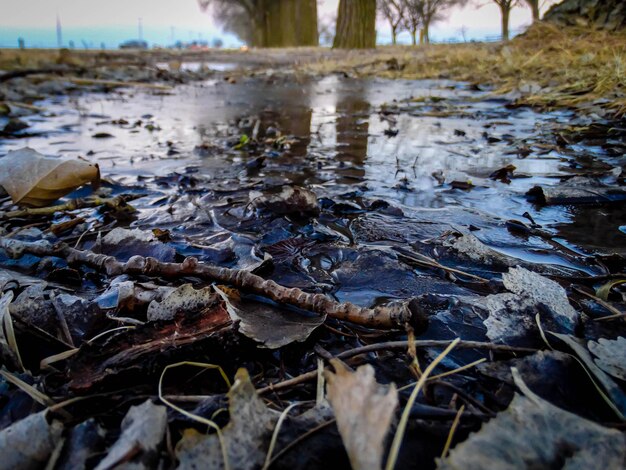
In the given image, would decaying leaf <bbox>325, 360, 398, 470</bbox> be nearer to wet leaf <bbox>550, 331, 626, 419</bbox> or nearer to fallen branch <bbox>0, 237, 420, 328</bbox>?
fallen branch <bbox>0, 237, 420, 328</bbox>

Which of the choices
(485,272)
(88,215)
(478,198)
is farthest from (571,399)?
(88,215)

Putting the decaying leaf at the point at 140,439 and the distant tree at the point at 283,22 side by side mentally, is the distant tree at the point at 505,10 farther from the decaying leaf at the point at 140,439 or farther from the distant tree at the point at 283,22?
the decaying leaf at the point at 140,439

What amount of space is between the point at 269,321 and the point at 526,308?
533 millimetres

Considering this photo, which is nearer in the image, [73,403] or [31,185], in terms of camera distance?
[73,403]

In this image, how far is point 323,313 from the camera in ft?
2.71

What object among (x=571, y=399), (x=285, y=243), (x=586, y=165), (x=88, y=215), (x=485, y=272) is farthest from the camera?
(x=586, y=165)

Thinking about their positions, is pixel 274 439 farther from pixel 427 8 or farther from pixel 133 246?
pixel 427 8

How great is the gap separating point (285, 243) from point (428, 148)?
4.88ft

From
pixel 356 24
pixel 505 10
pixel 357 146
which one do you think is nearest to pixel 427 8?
pixel 505 10

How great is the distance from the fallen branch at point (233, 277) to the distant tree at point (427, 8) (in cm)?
3511

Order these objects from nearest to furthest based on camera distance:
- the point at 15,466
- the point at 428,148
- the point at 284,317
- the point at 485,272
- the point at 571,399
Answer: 1. the point at 15,466
2. the point at 571,399
3. the point at 284,317
4. the point at 485,272
5. the point at 428,148

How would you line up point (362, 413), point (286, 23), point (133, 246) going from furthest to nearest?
point (286, 23) → point (133, 246) → point (362, 413)

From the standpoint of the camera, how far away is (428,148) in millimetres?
Result: 2352

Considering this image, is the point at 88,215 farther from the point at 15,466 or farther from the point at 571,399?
the point at 571,399
